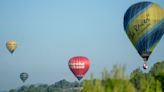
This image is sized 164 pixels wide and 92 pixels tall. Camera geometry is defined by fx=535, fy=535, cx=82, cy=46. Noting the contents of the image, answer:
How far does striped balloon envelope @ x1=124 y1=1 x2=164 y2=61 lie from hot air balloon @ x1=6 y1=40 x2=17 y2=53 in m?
43.8

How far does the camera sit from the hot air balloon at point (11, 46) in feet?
328

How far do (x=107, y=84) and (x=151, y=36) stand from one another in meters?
31.8

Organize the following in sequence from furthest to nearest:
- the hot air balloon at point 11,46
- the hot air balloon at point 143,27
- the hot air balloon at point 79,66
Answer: the hot air balloon at point 11,46 → the hot air balloon at point 79,66 → the hot air balloon at point 143,27

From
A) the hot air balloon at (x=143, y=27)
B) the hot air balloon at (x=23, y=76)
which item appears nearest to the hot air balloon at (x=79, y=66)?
the hot air balloon at (x=143, y=27)

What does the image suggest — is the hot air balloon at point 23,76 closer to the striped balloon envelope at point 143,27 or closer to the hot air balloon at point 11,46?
the hot air balloon at point 11,46

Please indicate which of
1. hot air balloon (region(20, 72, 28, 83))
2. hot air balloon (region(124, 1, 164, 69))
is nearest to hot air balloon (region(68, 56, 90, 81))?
hot air balloon (region(124, 1, 164, 69))

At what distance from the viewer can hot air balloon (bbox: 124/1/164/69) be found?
191 ft

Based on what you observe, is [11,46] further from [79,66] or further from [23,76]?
[79,66]

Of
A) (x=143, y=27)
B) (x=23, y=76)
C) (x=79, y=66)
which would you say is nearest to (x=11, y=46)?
(x=23, y=76)

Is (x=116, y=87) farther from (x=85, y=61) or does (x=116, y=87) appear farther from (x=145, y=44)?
(x=85, y=61)

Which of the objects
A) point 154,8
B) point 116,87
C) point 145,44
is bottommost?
point 116,87

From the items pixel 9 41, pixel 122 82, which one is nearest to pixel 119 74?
pixel 122 82

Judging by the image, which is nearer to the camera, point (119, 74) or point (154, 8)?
point (119, 74)

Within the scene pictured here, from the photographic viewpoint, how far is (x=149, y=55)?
2296 inches
